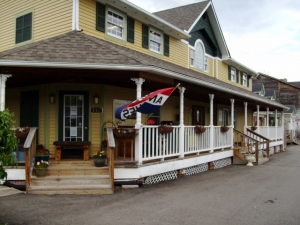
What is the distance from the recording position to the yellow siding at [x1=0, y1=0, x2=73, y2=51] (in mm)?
10562

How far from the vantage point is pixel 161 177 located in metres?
9.69

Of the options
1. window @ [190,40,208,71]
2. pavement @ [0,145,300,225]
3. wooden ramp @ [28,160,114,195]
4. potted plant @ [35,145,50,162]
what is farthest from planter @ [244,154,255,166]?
potted plant @ [35,145,50,162]

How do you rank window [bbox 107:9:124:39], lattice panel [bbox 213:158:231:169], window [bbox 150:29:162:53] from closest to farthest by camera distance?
window [bbox 107:9:124:39] → lattice panel [bbox 213:158:231:169] → window [bbox 150:29:162:53]

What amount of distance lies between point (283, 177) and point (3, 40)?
11809 mm

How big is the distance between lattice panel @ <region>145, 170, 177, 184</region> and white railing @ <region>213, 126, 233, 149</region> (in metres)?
3.49

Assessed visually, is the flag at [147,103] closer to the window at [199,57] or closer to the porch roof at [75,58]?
the porch roof at [75,58]

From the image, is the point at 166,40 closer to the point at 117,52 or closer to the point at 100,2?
the point at 100,2

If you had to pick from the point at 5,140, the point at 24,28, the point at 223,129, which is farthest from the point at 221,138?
the point at 5,140

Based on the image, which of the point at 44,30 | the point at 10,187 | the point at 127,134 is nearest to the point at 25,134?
the point at 10,187

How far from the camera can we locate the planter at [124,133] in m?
8.51

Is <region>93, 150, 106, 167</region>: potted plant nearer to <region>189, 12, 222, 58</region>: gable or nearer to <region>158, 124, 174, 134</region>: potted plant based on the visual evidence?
<region>158, 124, 174, 134</region>: potted plant

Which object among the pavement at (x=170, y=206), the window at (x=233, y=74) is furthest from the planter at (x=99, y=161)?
the window at (x=233, y=74)

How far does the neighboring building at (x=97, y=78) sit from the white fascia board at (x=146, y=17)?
39 mm

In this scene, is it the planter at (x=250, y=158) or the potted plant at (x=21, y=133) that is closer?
the potted plant at (x=21, y=133)
